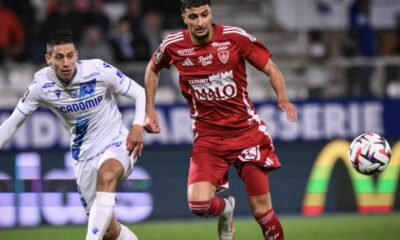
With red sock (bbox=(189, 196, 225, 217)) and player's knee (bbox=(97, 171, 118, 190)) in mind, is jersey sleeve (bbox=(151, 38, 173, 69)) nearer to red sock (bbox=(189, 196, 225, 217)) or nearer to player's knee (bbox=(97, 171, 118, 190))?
player's knee (bbox=(97, 171, 118, 190))

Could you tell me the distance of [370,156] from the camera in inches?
371

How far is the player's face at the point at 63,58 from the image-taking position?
882cm

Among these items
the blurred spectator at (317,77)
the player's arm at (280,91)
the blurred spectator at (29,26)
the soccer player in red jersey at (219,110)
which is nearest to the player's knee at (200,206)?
the soccer player in red jersey at (219,110)

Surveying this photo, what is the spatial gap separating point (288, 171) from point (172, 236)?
2427mm

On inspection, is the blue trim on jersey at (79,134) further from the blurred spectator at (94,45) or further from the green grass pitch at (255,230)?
the blurred spectator at (94,45)

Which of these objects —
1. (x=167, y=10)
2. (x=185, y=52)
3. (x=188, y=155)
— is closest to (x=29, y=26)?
(x=167, y=10)

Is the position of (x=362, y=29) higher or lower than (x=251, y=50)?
lower

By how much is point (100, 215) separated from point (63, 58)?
1.31 meters

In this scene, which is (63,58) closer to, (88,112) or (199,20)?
(88,112)

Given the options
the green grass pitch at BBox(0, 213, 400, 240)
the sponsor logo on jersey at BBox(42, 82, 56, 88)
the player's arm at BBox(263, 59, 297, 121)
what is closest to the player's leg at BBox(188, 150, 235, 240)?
the player's arm at BBox(263, 59, 297, 121)

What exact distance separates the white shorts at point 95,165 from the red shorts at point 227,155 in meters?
0.54

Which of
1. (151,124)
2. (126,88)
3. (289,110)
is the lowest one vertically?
(151,124)

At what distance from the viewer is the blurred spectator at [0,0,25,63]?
15.6m

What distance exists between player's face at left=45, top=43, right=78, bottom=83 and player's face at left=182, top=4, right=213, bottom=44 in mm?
970
